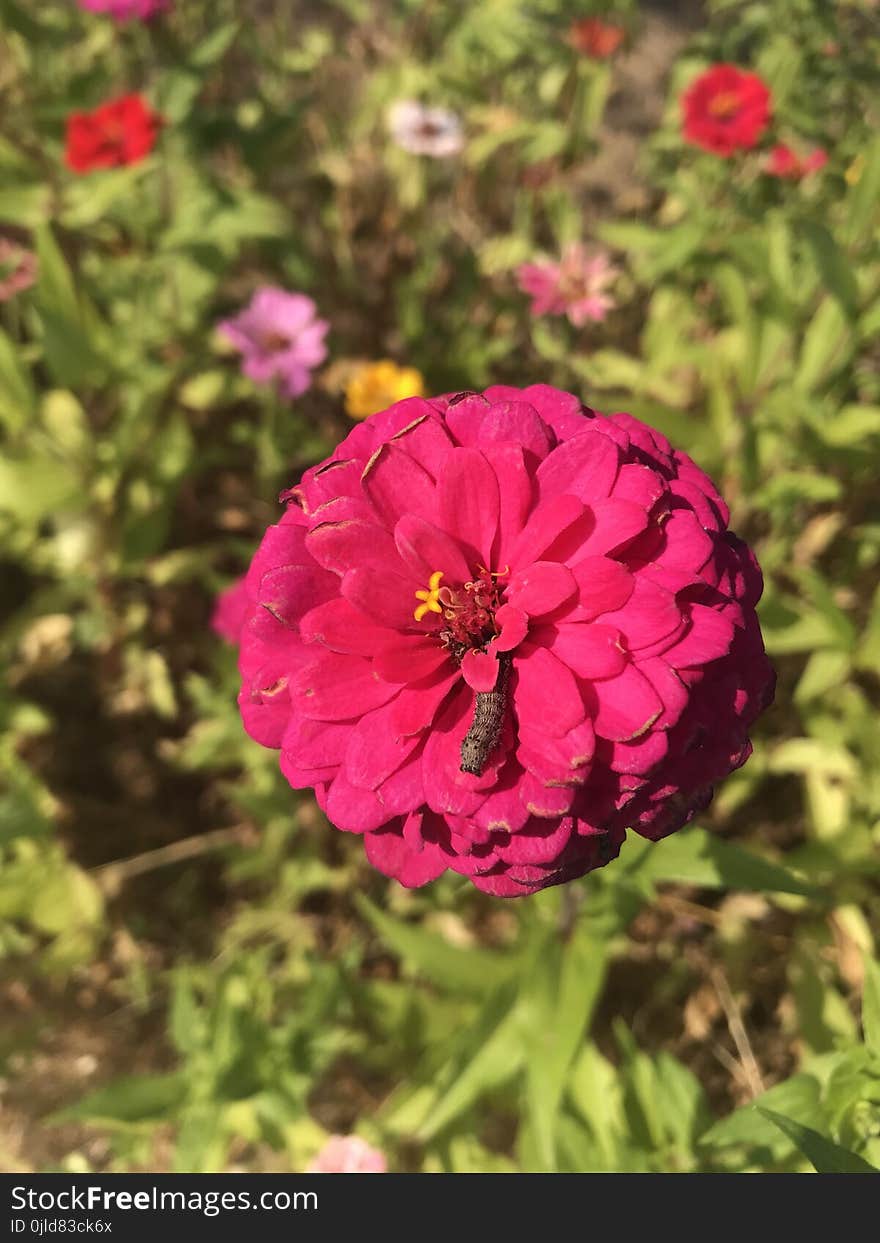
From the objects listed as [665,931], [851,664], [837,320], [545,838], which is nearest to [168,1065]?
[665,931]

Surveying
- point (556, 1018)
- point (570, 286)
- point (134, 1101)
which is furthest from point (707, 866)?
point (570, 286)

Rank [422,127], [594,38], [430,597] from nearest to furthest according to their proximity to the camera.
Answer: [430,597] < [594,38] < [422,127]

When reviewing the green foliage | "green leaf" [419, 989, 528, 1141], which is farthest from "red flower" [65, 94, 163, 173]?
"green leaf" [419, 989, 528, 1141]

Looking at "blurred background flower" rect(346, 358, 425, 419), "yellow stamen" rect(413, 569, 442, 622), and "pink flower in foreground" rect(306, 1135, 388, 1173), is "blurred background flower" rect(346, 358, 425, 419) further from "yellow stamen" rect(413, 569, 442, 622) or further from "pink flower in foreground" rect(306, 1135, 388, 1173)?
"pink flower in foreground" rect(306, 1135, 388, 1173)

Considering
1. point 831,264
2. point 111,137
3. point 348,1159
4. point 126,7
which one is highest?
point 126,7

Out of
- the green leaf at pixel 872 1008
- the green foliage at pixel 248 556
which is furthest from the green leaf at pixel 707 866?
the green leaf at pixel 872 1008

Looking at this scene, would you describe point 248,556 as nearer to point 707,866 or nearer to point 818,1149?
point 707,866
